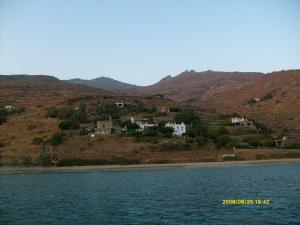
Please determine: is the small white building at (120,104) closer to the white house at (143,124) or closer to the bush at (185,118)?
the white house at (143,124)

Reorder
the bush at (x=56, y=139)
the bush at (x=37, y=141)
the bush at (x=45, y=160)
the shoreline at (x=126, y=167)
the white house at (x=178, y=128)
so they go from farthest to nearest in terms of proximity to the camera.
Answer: the white house at (x=178, y=128) < the bush at (x=37, y=141) < the bush at (x=56, y=139) < the bush at (x=45, y=160) < the shoreline at (x=126, y=167)

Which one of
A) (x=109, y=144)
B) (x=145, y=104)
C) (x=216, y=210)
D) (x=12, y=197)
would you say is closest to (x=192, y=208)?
(x=216, y=210)

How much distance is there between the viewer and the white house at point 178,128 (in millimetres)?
→ 127500

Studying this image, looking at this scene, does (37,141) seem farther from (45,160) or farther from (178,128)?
(178,128)

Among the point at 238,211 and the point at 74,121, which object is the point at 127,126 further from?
the point at 238,211

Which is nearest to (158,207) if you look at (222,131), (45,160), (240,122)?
(45,160)

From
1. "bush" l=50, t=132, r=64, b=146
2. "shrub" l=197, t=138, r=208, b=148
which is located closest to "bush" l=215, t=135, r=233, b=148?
"shrub" l=197, t=138, r=208, b=148

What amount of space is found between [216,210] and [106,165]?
72360 millimetres

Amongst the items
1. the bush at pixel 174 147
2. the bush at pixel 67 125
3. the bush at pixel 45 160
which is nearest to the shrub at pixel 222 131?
the bush at pixel 174 147

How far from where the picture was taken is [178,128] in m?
129

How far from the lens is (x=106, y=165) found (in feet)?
353

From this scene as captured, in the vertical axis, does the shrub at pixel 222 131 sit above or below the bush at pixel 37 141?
above

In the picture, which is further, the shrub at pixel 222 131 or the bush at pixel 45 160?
the shrub at pixel 222 131

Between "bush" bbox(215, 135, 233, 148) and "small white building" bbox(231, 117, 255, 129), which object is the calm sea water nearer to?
Result: "bush" bbox(215, 135, 233, 148)
